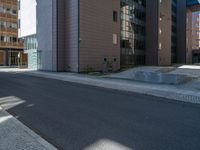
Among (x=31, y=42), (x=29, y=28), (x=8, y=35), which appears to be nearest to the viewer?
(x=29, y=28)

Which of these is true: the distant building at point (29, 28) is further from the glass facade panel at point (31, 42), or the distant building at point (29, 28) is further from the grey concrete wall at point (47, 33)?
the grey concrete wall at point (47, 33)

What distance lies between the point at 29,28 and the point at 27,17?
97.9 inches

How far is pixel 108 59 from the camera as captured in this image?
3425 cm

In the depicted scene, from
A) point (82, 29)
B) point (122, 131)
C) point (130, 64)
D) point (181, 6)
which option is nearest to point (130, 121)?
point (122, 131)

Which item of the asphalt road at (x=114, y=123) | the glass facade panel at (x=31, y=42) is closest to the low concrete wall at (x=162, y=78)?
the asphalt road at (x=114, y=123)

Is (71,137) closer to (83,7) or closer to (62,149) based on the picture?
(62,149)

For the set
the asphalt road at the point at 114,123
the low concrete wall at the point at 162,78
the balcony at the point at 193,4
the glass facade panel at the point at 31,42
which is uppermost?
the balcony at the point at 193,4

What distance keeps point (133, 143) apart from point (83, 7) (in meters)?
27.0

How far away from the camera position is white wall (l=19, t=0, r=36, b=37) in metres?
38.4

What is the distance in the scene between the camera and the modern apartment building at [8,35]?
5725 cm

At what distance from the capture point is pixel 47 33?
3288 cm

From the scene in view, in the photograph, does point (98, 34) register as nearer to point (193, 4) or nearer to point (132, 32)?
point (132, 32)

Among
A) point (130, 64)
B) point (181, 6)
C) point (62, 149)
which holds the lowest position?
point (62, 149)

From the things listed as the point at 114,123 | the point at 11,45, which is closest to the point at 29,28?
the point at 11,45
